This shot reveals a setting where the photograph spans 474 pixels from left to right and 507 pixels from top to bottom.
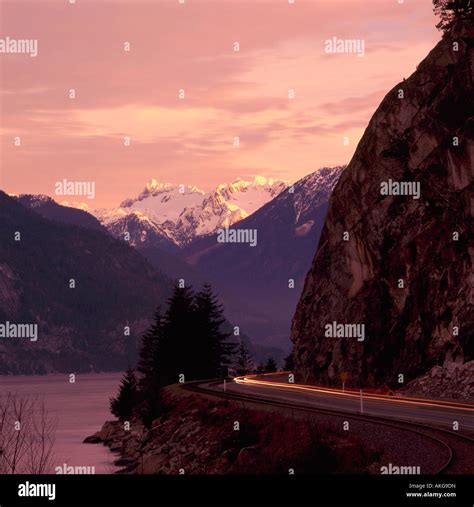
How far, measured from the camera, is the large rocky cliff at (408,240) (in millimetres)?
61875

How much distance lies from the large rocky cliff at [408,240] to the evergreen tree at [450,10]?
30.0 feet

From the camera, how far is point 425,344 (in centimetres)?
6319

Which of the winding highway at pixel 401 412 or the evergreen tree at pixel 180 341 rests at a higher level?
the evergreen tree at pixel 180 341

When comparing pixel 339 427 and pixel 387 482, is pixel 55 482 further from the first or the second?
pixel 339 427

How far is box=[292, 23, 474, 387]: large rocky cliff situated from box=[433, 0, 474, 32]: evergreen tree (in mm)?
9131

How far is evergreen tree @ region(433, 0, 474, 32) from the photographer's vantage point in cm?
7794

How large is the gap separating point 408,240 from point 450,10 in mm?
26994

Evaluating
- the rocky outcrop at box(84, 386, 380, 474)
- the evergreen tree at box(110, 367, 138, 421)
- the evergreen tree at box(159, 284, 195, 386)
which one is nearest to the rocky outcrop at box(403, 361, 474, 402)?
A: the rocky outcrop at box(84, 386, 380, 474)

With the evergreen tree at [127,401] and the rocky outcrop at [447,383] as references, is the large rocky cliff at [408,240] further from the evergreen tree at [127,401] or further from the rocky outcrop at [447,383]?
the evergreen tree at [127,401]

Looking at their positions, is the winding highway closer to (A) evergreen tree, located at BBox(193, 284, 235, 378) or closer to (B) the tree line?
(B) the tree line

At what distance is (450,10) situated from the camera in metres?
84.8

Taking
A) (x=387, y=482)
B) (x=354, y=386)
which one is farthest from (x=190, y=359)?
(x=387, y=482)

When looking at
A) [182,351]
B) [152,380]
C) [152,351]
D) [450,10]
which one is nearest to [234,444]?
[152,380]

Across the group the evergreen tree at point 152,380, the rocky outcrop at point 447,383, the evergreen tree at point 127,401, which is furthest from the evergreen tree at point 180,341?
the rocky outcrop at point 447,383
